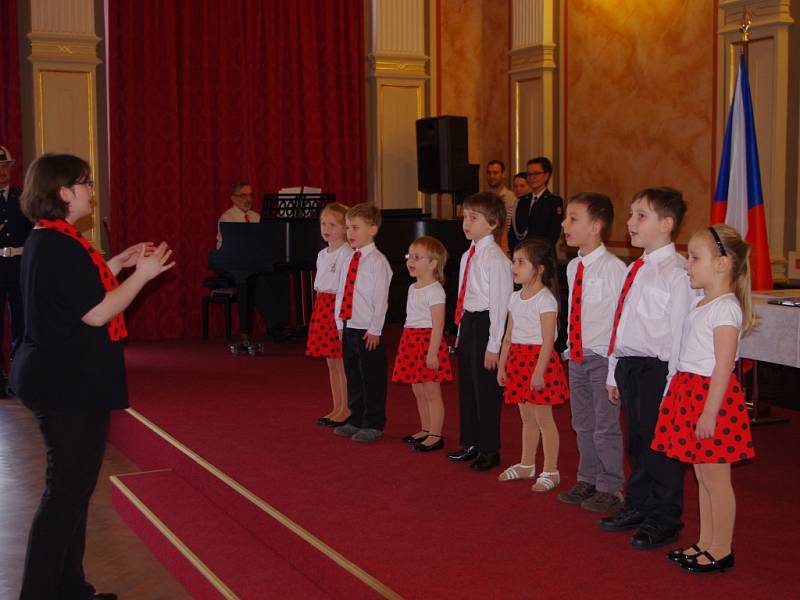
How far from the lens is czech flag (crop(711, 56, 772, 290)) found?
18.6 feet

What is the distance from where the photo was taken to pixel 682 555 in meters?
3.16

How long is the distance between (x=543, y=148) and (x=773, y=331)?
17.3 ft

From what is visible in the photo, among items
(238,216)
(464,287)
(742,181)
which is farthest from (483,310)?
(238,216)

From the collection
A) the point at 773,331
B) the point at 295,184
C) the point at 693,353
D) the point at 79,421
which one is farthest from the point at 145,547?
the point at 295,184

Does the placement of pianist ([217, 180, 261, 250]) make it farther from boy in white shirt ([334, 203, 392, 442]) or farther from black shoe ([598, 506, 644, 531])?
black shoe ([598, 506, 644, 531])

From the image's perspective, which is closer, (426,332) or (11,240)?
(426,332)

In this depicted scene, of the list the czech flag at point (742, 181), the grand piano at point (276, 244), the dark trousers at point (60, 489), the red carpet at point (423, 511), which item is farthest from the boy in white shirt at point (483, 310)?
the grand piano at point (276, 244)

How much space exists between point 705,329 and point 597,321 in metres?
0.65

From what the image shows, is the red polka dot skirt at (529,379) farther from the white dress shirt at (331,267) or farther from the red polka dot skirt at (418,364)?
the white dress shirt at (331,267)

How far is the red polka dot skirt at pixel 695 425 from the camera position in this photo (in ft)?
9.98

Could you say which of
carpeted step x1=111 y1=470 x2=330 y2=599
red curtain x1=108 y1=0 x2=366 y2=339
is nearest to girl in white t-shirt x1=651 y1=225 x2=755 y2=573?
carpeted step x1=111 y1=470 x2=330 y2=599

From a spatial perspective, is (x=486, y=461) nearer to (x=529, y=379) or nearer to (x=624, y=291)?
(x=529, y=379)

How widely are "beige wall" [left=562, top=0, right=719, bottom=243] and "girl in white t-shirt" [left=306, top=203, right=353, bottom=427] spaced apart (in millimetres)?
3554

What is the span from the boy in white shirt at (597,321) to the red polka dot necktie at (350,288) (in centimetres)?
140
